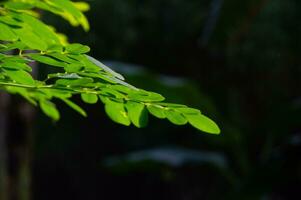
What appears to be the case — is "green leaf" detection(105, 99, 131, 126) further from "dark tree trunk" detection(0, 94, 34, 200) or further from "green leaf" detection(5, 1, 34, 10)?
"dark tree trunk" detection(0, 94, 34, 200)

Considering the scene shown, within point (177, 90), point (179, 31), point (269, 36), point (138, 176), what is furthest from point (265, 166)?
point (138, 176)

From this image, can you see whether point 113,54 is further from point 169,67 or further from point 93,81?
point 93,81

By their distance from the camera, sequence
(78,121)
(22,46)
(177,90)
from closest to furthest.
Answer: (22,46) < (177,90) < (78,121)

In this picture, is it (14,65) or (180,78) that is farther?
(180,78)

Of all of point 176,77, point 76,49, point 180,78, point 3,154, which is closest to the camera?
point 76,49

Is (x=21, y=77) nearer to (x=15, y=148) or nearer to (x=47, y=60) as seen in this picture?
(x=47, y=60)

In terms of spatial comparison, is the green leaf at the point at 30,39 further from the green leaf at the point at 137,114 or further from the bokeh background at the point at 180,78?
the bokeh background at the point at 180,78

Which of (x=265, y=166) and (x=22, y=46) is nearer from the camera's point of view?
(x=22, y=46)

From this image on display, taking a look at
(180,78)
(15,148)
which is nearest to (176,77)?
(180,78)
